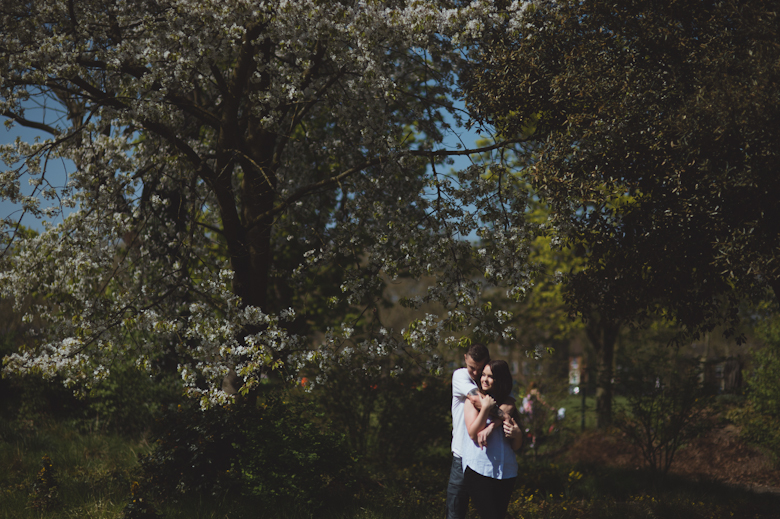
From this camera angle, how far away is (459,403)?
4422 millimetres

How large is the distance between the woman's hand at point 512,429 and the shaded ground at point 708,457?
830 centimetres

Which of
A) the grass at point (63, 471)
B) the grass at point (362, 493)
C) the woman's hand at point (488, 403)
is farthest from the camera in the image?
the grass at point (63, 471)

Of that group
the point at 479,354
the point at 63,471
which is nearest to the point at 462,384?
the point at 479,354

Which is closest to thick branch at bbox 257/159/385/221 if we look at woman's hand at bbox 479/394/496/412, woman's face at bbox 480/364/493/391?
woman's face at bbox 480/364/493/391

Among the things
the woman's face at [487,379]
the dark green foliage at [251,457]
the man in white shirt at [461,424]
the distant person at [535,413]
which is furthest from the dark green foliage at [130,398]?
the woman's face at [487,379]

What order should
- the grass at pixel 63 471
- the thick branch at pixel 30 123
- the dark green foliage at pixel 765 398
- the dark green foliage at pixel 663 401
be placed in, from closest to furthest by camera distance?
the grass at pixel 63 471
the thick branch at pixel 30 123
the dark green foliage at pixel 663 401
the dark green foliage at pixel 765 398

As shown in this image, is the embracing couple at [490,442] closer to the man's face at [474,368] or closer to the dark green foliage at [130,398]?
the man's face at [474,368]

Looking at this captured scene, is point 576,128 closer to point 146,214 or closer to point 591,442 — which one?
point 146,214

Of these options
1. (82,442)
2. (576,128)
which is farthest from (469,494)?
(82,442)

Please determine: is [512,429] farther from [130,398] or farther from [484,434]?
[130,398]

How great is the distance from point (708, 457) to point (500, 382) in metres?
11.0

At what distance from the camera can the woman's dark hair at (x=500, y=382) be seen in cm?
411

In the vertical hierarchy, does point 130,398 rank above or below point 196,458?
above

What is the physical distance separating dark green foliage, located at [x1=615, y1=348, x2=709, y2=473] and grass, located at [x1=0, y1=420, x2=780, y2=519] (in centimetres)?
68
